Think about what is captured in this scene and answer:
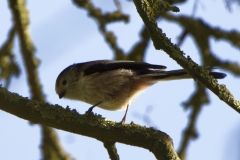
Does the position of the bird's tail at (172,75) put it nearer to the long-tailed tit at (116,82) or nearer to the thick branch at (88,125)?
the long-tailed tit at (116,82)

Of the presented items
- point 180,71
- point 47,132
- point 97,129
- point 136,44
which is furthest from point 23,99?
point 136,44

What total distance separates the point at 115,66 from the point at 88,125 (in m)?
1.77

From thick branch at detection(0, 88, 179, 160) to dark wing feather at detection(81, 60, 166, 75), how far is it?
1.47 meters

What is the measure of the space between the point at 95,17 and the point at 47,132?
4.12 feet

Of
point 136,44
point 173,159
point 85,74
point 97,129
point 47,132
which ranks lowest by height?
point 173,159

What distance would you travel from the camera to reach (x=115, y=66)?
176 inches

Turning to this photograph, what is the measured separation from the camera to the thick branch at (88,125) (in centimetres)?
267

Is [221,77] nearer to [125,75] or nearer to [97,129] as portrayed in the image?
[125,75]

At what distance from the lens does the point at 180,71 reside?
4.04 metres

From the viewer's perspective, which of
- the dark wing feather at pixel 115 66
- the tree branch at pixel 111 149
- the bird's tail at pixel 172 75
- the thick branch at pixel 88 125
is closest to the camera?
the thick branch at pixel 88 125

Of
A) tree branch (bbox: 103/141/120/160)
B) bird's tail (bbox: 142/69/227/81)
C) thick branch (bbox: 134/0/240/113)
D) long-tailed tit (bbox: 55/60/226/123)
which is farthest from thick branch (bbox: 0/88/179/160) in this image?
long-tailed tit (bbox: 55/60/226/123)

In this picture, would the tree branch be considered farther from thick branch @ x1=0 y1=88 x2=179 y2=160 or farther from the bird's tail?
the bird's tail

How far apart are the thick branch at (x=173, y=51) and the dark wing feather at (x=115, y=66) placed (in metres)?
1.45

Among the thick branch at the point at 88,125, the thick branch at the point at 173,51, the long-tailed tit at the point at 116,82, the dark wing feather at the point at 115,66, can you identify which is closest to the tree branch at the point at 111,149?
the thick branch at the point at 88,125
